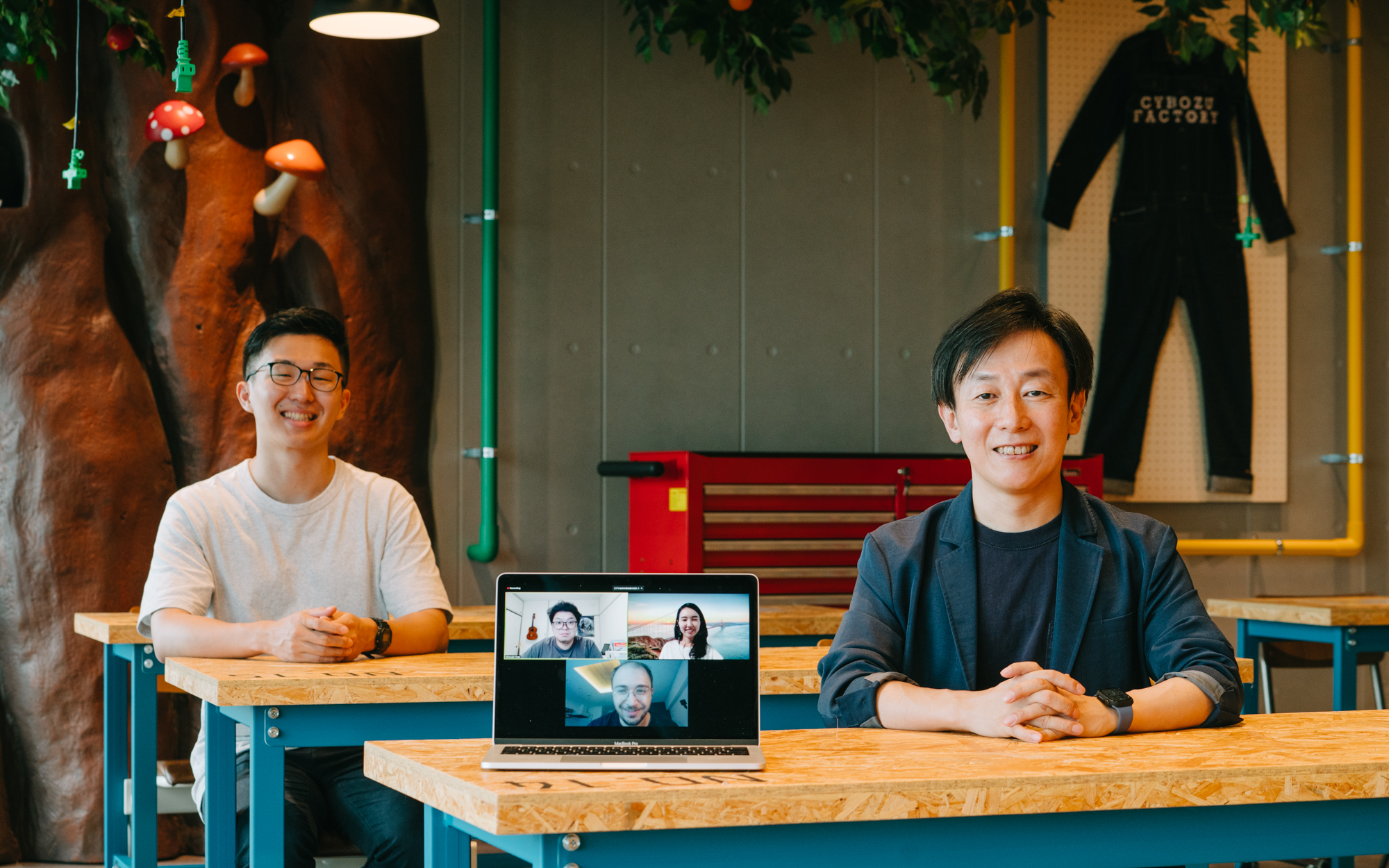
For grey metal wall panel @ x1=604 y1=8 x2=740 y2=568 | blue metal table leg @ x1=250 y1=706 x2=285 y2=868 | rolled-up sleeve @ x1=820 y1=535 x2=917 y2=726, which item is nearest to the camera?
rolled-up sleeve @ x1=820 y1=535 x2=917 y2=726

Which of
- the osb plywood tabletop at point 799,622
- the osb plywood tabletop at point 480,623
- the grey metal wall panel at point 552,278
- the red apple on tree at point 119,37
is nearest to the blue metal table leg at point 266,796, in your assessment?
the osb plywood tabletop at point 480,623

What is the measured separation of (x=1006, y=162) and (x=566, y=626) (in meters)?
4.25

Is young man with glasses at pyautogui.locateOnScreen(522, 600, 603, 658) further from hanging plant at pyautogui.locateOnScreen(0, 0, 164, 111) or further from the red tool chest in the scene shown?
hanging plant at pyautogui.locateOnScreen(0, 0, 164, 111)

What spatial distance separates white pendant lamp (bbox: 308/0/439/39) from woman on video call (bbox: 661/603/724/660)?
8.45 feet

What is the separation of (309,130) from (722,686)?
3560mm

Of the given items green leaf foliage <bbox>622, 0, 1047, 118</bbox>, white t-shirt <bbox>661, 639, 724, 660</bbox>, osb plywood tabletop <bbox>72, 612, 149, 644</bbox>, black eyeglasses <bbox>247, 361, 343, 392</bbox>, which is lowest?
osb plywood tabletop <bbox>72, 612, 149, 644</bbox>

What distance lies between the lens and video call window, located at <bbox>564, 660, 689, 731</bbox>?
4.89ft

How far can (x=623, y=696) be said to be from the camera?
1.50 m

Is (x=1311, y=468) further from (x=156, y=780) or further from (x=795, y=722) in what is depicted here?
(x=156, y=780)

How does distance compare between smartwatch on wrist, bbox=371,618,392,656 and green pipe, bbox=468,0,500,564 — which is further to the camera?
green pipe, bbox=468,0,500,564

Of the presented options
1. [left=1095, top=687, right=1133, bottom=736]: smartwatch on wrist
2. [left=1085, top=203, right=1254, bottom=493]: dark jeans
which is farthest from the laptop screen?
[left=1085, top=203, right=1254, bottom=493]: dark jeans

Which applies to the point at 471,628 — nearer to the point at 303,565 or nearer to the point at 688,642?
the point at 303,565

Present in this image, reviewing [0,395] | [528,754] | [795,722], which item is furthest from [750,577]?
[0,395]

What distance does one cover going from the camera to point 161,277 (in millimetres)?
4324
